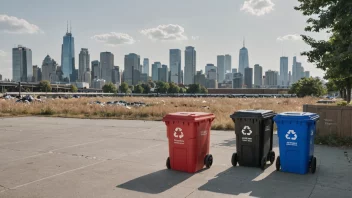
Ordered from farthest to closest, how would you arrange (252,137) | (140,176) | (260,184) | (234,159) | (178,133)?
1. (234,159)
2. (252,137)
3. (178,133)
4. (140,176)
5. (260,184)

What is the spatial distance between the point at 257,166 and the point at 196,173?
1.41 m

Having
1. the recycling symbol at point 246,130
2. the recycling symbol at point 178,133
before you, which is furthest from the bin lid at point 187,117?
the recycling symbol at point 246,130

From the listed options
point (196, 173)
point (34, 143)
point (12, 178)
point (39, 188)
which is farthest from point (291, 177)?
point (34, 143)

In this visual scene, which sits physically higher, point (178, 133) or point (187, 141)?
point (178, 133)

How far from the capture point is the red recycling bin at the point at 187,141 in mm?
6512

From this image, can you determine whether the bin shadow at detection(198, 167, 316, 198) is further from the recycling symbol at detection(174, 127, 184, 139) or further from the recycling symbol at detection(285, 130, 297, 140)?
the recycling symbol at detection(174, 127, 184, 139)

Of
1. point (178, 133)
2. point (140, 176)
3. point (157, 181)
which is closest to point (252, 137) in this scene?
point (178, 133)

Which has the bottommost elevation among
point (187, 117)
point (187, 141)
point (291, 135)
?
point (187, 141)

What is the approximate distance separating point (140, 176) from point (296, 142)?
3224 mm

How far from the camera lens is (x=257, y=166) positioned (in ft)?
22.8

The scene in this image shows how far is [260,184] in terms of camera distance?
5758 millimetres

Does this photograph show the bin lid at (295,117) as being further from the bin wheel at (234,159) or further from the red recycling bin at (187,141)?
the red recycling bin at (187,141)

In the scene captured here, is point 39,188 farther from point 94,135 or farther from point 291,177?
point 94,135

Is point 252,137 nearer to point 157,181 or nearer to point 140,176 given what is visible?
point 157,181
